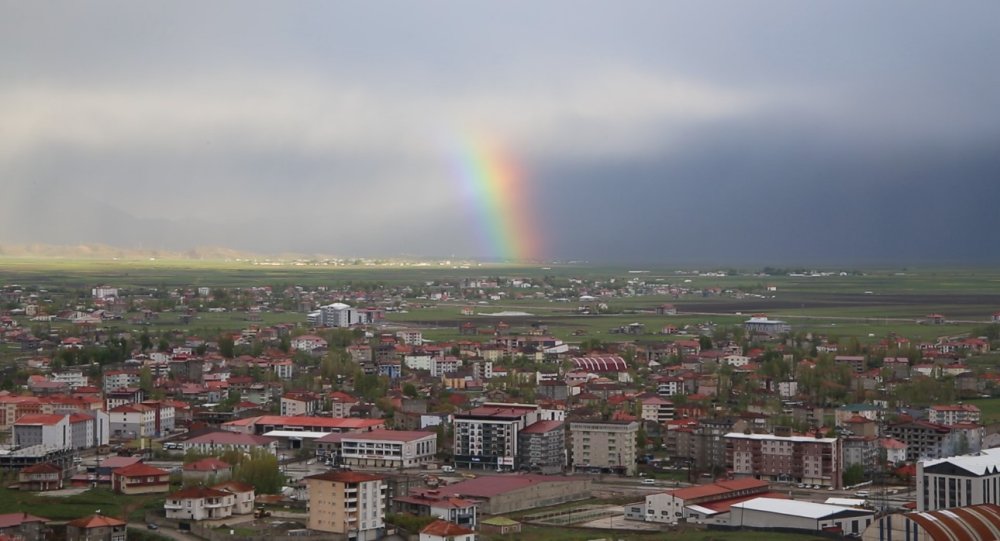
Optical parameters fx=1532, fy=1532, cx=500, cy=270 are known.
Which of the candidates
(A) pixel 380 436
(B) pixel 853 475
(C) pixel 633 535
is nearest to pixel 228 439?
(A) pixel 380 436

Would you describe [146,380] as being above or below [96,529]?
above

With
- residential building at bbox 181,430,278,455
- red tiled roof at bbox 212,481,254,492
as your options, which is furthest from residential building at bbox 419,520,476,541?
residential building at bbox 181,430,278,455

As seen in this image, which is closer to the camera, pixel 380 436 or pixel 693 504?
pixel 693 504

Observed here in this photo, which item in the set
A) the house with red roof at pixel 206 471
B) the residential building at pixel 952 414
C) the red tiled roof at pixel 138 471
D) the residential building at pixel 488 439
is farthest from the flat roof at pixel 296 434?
the residential building at pixel 952 414

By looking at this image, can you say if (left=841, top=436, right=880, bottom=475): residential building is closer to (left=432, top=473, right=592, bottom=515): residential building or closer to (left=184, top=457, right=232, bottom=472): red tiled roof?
(left=432, top=473, right=592, bottom=515): residential building

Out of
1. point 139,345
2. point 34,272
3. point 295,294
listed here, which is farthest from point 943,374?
point 34,272

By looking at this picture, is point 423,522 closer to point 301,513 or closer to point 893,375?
point 301,513

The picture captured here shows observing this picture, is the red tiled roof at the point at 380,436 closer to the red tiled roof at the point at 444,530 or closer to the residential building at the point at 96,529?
the red tiled roof at the point at 444,530

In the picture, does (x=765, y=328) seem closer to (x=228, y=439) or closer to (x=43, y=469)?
(x=228, y=439)

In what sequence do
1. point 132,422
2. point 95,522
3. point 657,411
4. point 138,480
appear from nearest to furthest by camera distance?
point 95,522, point 138,480, point 132,422, point 657,411
